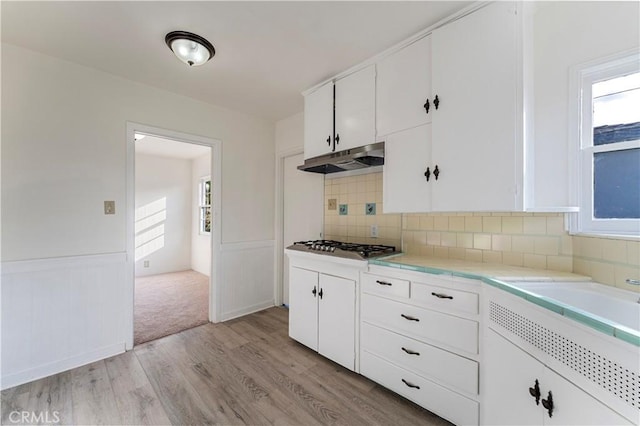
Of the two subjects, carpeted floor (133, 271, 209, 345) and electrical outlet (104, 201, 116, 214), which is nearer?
electrical outlet (104, 201, 116, 214)

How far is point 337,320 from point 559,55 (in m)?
2.32

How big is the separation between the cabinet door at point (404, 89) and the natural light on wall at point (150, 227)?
5115mm

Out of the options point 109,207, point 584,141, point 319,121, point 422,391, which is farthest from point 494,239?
point 109,207

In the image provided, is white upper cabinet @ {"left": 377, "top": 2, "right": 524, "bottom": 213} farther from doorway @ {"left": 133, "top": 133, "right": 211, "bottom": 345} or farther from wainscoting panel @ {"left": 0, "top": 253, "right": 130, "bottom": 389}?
doorway @ {"left": 133, "top": 133, "right": 211, "bottom": 345}

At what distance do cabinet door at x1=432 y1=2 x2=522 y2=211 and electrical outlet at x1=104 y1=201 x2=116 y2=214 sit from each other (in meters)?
2.66

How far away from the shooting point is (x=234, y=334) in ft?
8.53

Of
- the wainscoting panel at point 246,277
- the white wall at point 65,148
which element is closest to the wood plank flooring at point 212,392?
the wainscoting panel at point 246,277

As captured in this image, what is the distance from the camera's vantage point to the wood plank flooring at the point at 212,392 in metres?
1.54

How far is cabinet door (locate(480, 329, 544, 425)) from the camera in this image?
3.45 feet

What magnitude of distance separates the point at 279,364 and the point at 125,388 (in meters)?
1.09

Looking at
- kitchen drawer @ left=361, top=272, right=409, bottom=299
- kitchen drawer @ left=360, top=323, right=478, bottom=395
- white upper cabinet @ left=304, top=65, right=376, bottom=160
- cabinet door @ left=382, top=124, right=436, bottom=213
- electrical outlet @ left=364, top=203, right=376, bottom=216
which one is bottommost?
kitchen drawer @ left=360, top=323, right=478, bottom=395

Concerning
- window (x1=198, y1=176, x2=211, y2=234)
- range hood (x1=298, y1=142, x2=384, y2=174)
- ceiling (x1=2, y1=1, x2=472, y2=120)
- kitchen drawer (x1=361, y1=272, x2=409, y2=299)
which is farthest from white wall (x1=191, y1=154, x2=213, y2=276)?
kitchen drawer (x1=361, y1=272, x2=409, y2=299)

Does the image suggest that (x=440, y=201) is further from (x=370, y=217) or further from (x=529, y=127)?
(x=370, y=217)

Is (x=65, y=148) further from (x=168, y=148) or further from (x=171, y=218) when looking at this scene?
(x=171, y=218)
